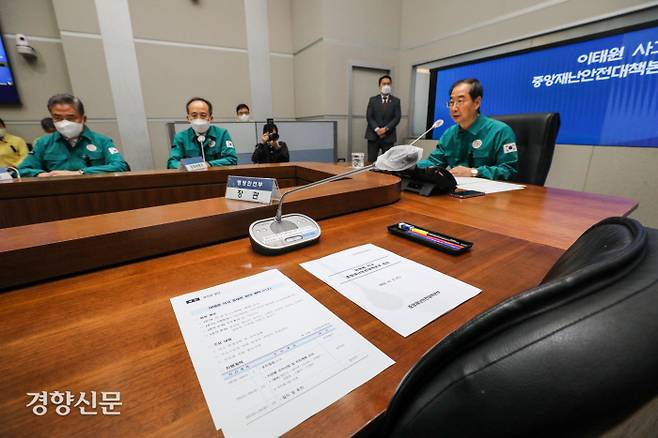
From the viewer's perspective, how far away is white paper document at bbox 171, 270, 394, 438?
323 millimetres

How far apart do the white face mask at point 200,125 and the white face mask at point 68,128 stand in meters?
0.79

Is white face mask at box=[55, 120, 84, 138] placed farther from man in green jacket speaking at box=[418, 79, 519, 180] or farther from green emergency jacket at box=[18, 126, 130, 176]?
man in green jacket speaking at box=[418, 79, 519, 180]

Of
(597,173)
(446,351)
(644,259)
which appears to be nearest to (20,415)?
(446,351)

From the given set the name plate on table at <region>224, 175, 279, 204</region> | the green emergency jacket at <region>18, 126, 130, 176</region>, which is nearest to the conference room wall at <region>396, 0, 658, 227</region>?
the name plate on table at <region>224, 175, 279, 204</region>

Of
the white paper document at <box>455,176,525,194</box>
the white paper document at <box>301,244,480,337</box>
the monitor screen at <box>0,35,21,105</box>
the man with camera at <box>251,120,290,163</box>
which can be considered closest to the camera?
the white paper document at <box>301,244,480,337</box>

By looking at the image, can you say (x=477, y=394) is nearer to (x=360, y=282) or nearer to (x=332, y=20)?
(x=360, y=282)

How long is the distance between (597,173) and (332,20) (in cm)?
407

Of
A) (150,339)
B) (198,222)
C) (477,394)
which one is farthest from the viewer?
(198,222)

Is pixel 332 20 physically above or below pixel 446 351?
above

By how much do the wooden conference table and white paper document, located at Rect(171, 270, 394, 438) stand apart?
2cm

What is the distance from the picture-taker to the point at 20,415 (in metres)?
0.32

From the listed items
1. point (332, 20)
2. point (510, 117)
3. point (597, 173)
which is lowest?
point (597, 173)

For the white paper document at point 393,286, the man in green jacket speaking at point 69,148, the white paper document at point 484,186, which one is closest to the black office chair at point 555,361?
the white paper document at point 393,286

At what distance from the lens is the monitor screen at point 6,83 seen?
3672 mm
